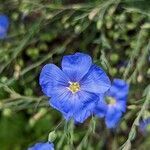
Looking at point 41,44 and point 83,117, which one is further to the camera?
point 41,44

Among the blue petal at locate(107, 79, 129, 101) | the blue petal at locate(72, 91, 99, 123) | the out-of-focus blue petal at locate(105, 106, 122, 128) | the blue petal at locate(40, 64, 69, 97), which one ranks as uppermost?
the blue petal at locate(40, 64, 69, 97)

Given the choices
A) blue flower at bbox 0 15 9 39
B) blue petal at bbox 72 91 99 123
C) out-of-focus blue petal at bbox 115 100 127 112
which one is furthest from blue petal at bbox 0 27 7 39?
blue petal at bbox 72 91 99 123

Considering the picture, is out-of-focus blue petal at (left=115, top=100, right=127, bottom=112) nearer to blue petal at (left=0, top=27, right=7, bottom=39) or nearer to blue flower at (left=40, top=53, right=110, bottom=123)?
blue flower at (left=40, top=53, right=110, bottom=123)

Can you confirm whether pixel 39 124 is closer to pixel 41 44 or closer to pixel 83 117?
pixel 41 44

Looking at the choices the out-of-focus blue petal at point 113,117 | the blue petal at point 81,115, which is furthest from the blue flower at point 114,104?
the blue petal at point 81,115

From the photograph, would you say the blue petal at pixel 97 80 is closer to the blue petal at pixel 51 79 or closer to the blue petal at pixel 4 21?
the blue petal at pixel 51 79

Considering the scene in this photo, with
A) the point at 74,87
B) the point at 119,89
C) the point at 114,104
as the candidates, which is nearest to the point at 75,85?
the point at 74,87

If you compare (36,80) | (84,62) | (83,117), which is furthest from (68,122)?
(36,80)
